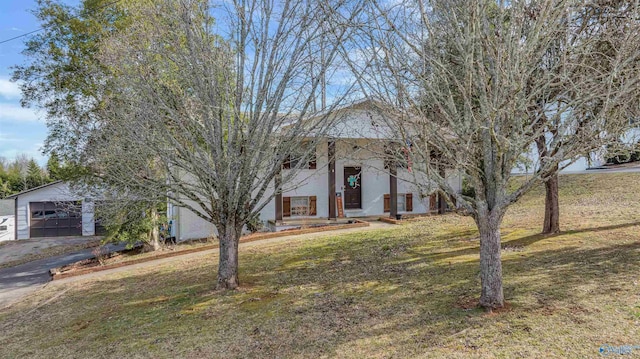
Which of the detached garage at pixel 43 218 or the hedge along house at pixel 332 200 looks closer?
the hedge along house at pixel 332 200

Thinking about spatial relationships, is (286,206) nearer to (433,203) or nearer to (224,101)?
(433,203)

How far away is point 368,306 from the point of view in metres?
5.07

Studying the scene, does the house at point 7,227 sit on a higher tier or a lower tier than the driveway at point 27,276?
higher

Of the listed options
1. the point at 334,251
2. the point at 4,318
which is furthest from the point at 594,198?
the point at 4,318

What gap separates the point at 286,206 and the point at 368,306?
1097 cm

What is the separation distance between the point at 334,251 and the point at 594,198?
37.4 feet

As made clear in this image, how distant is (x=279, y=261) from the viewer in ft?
28.5

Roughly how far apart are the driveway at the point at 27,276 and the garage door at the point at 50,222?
9.87 m

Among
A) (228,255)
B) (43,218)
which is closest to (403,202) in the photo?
(228,255)

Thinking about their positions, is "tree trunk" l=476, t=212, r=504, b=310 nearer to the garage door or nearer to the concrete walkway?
→ the concrete walkway

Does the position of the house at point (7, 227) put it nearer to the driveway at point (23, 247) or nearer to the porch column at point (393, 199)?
the driveway at point (23, 247)

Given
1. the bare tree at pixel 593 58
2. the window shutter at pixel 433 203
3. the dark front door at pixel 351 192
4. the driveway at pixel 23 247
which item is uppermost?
the bare tree at pixel 593 58

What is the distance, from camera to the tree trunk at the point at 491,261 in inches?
172

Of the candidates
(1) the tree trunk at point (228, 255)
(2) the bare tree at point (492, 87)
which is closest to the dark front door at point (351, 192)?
(1) the tree trunk at point (228, 255)
